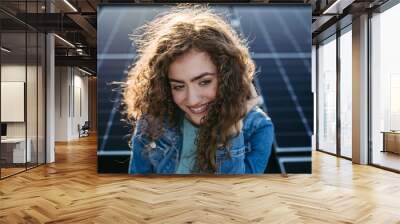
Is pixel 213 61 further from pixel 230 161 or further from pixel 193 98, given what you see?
pixel 230 161

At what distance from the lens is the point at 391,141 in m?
7.62

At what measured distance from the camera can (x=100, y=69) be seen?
6.59 meters

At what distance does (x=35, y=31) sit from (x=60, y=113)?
8.76 metres

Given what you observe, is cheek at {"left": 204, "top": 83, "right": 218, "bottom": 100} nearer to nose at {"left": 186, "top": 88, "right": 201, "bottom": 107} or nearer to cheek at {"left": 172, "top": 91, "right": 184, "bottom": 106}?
nose at {"left": 186, "top": 88, "right": 201, "bottom": 107}

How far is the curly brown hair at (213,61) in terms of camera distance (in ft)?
20.5

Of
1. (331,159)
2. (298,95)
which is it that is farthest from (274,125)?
(331,159)

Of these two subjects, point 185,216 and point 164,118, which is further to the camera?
point 164,118

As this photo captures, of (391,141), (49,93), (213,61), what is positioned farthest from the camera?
(49,93)

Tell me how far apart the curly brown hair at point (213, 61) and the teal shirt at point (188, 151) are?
9cm

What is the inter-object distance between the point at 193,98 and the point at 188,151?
0.86 m

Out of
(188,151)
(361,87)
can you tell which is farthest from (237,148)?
(361,87)

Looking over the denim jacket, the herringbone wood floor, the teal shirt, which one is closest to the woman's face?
the teal shirt

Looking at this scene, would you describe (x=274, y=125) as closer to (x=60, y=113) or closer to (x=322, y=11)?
(x=322, y=11)

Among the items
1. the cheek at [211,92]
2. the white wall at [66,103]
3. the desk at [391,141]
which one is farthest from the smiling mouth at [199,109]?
the white wall at [66,103]
